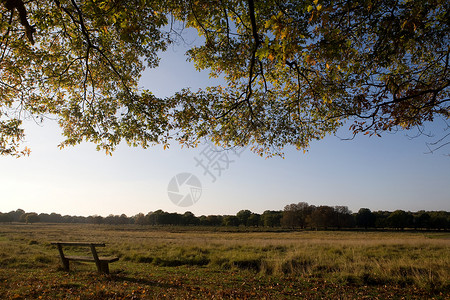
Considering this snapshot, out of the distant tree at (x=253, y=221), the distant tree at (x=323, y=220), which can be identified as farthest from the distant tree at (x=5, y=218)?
the distant tree at (x=323, y=220)

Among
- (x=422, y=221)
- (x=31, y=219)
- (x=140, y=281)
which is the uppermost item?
(x=140, y=281)

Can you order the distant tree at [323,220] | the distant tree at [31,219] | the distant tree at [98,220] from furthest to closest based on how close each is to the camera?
1. the distant tree at [98,220]
2. the distant tree at [31,219]
3. the distant tree at [323,220]

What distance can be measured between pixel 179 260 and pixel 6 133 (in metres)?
8.95

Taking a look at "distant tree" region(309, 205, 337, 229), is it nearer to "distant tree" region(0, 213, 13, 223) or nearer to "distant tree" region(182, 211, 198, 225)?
"distant tree" region(182, 211, 198, 225)

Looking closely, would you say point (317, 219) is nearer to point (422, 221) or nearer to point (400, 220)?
point (400, 220)

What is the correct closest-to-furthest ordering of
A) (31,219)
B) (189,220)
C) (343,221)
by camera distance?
(343,221) → (189,220) → (31,219)

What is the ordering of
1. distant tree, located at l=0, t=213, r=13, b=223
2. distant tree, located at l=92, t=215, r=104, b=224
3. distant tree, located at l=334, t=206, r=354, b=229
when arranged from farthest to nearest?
distant tree, located at l=92, t=215, r=104, b=224, distant tree, located at l=0, t=213, r=13, b=223, distant tree, located at l=334, t=206, r=354, b=229

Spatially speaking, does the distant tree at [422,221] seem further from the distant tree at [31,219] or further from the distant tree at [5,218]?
the distant tree at [5,218]

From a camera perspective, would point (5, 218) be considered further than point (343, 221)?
Yes

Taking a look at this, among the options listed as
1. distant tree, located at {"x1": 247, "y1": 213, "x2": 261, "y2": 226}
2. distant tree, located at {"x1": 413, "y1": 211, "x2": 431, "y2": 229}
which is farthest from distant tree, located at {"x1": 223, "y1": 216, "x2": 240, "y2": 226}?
distant tree, located at {"x1": 413, "y1": 211, "x2": 431, "y2": 229}

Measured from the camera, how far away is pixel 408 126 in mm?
6000

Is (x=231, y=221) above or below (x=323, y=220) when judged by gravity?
below

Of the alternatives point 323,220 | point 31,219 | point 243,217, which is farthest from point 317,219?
point 31,219

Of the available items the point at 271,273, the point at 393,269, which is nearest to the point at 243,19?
the point at 271,273
